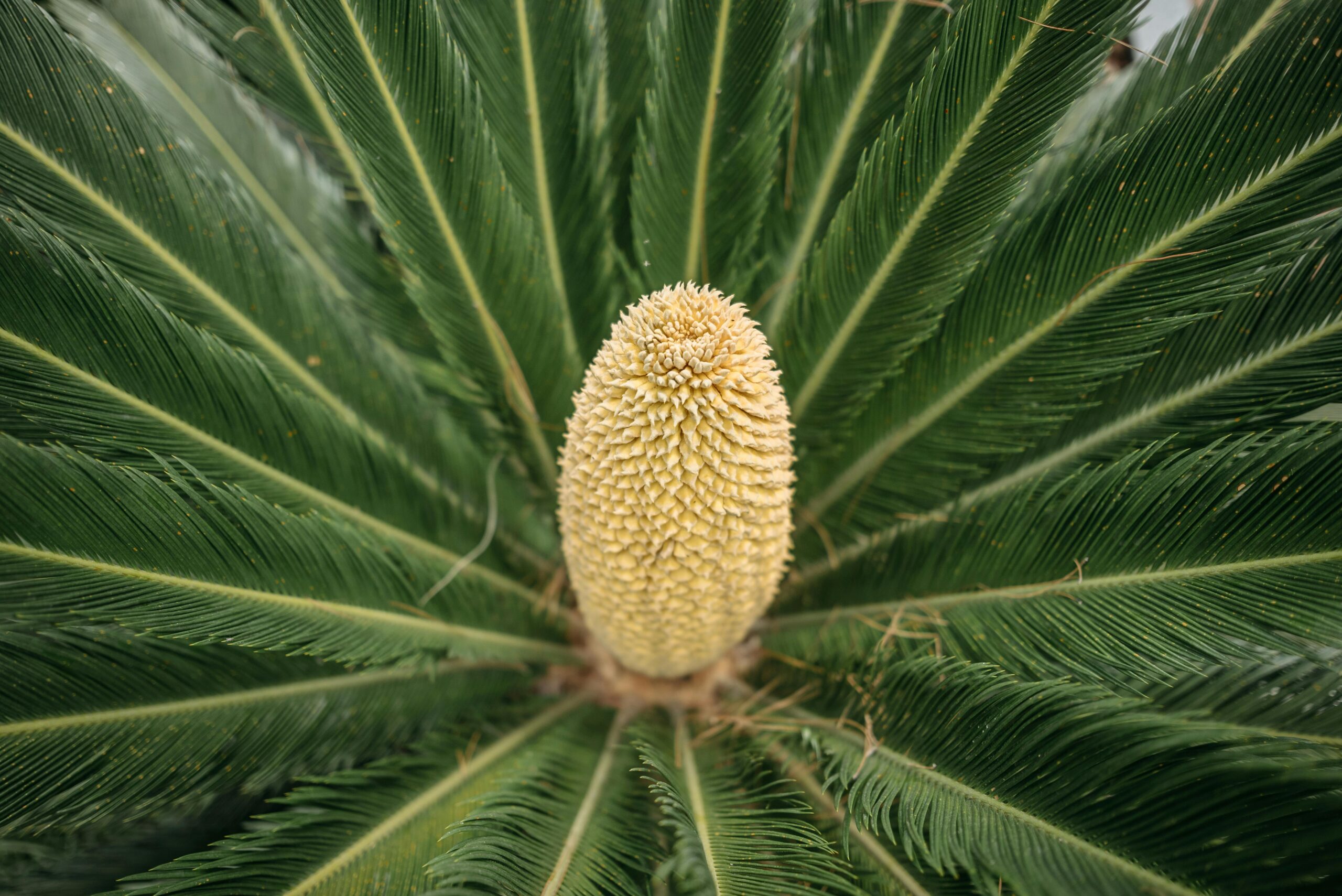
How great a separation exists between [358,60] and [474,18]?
1.01 feet

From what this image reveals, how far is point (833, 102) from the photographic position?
5.12ft

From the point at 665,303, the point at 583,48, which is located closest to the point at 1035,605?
the point at 665,303

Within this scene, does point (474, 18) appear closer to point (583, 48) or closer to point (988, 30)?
point (583, 48)

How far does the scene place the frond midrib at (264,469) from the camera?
3.95 ft

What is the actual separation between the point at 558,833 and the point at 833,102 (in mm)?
1481

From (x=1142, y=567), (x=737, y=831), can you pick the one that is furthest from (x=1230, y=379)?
(x=737, y=831)

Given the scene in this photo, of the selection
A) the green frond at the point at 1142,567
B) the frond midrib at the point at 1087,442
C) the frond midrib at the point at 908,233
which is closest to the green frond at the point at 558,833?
the green frond at the point at 1142,567

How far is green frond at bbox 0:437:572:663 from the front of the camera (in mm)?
1107

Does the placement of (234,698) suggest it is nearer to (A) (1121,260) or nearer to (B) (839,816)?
(B) (839,816)

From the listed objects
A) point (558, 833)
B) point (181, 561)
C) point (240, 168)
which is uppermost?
point (240, 168)

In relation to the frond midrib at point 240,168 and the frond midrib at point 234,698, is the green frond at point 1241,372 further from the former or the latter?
the frond midrib at point 240,168

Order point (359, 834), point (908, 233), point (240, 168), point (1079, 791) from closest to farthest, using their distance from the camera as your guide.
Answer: point (1079, 791) → point (359, 834) → point (908, 233) → point (240, 168)

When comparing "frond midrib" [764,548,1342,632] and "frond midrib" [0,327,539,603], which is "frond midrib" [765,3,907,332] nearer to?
"frond midrib" [764,548,1342,632]

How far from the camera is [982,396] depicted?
57.9 inches
